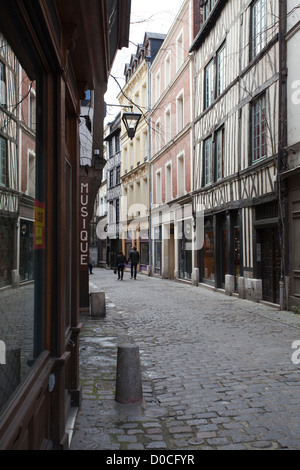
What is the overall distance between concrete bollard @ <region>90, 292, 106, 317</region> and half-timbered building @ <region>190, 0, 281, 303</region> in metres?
4.77

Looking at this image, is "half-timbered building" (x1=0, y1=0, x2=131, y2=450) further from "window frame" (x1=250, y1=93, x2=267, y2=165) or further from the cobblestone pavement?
"window frame" (x1=250, y1=93, x2=267, y2=165)

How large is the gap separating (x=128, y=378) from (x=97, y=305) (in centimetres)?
509

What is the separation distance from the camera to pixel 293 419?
3805mm

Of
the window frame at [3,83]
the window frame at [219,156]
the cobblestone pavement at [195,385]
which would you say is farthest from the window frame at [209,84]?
the window frame at [3,83]

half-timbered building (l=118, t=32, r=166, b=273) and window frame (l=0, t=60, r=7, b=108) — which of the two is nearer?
window frame (l=0, t=60, r=7, b=108)

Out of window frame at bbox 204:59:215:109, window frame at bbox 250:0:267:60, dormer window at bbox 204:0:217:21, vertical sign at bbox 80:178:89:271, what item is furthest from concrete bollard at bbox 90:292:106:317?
dormer window at bbox 204:0:217:21

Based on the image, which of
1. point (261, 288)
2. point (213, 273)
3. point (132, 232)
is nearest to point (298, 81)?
point (261, 288)

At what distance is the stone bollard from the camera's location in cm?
431

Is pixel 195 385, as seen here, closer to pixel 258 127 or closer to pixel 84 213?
pixel 84 213

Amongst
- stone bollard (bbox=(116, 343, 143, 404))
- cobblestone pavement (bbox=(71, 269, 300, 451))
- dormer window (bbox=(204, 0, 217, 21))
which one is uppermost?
dormer window (bbox=(204, 0, 217, 21))

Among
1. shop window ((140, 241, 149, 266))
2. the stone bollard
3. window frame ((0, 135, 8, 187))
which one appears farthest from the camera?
shop window ((140, 241, 149, 266))

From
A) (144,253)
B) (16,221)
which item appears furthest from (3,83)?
(144,253)

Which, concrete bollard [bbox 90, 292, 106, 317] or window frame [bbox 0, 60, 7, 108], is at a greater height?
window frame [bbox 0, 60, 7, 108]
